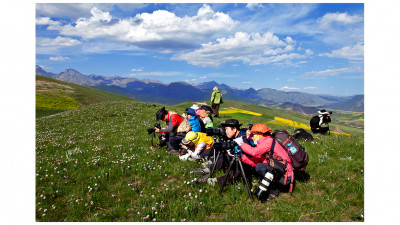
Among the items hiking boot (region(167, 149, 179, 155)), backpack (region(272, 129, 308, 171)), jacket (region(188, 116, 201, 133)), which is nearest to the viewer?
backpack (region(272, 129, 308, 171))

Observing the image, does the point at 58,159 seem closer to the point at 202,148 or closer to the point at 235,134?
the point at 202,148

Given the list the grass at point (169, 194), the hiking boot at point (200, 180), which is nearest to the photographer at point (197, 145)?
the grass at point (169, 194)

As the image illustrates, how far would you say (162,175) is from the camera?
22.8 feet

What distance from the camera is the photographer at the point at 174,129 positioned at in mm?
9774

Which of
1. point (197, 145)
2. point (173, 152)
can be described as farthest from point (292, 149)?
point (173, 152)

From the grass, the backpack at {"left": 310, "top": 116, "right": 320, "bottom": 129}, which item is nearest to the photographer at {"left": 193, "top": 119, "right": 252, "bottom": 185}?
the grass

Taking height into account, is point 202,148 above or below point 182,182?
above

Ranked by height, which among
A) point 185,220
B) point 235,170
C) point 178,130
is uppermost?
point 178,130

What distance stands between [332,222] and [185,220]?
343 centimetres

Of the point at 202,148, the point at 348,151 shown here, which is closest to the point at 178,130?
the point at 202,148

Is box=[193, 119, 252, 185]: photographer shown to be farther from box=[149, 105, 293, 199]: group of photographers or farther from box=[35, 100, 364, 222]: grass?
box=[35, 100, 364, 222]: grass

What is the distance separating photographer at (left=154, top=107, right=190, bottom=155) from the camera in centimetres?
977

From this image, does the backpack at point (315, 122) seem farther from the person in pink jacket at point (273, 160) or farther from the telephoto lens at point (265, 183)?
the telephoto lens at point (265, 183)

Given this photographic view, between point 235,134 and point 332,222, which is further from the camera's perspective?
point 235,134
